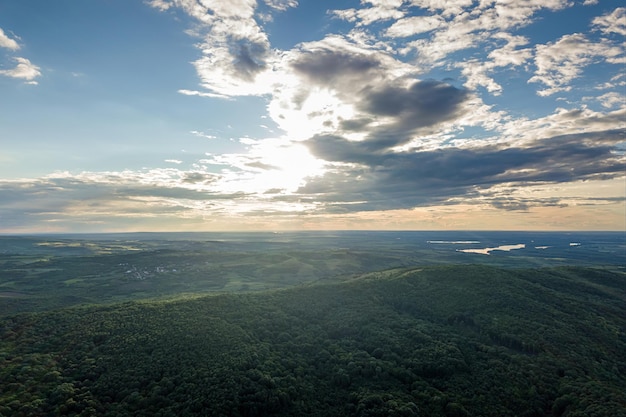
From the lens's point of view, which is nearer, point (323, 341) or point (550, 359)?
point (550, 359)

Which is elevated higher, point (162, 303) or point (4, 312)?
point (162, 303)

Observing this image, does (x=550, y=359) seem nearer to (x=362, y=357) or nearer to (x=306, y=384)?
(x=362, y=357)

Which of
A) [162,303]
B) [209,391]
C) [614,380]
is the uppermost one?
[162,303]

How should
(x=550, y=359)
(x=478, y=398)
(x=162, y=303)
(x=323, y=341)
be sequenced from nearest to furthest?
(x=478, y=398)
(x=550, y=359)
(x=323, y=341)
(x=162, y=303)

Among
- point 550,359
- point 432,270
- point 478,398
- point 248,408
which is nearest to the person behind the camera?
point 248,408

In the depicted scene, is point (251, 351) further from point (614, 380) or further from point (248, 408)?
point (614, 380)

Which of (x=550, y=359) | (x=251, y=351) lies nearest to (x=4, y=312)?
A: (x=251, y=351)
